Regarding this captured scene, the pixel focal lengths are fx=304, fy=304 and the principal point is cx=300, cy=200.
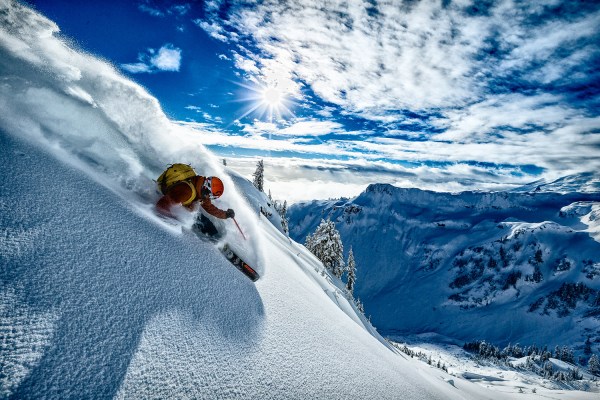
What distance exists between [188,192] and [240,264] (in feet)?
6.14

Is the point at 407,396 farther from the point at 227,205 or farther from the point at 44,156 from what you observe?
the point at 44,156

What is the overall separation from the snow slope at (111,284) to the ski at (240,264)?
0.28 meters

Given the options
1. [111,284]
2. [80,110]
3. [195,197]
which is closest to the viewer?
[111,284]

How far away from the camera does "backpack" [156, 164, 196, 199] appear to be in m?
6.44

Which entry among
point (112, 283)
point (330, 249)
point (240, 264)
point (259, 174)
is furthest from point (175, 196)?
point (259, 174)

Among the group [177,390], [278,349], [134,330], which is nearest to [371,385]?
[278,349]

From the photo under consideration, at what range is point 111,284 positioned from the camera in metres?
3.23

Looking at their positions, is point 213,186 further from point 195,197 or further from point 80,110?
point 80,110

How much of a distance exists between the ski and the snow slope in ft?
0.92

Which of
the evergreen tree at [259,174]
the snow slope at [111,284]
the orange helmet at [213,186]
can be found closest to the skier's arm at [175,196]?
the snow slope at [111,284]

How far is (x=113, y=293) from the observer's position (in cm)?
315

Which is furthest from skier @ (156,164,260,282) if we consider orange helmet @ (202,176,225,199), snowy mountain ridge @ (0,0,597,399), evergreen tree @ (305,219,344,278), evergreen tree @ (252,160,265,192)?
evergreen tree @ (252,160,265,192)

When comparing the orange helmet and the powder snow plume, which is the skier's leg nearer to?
the orange helmet

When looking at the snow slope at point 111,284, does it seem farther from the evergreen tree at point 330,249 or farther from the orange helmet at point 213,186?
the evergreen tree at point 330,249
